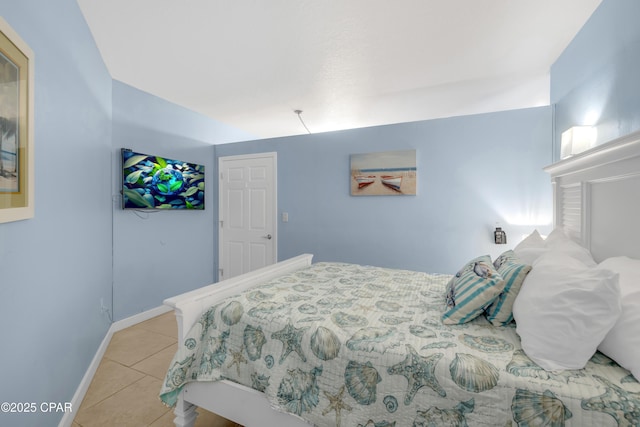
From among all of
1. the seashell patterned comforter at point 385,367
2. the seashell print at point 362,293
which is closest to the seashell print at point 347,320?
the seashell patterned comforter at point 385,367

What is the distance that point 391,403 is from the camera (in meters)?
1.06

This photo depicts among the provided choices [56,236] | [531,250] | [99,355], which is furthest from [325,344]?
[99,355]

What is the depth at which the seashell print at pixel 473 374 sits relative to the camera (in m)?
0.95

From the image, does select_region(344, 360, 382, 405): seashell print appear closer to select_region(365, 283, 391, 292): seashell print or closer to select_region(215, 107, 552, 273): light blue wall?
select_region(365, 283, 391, 292): seashell print

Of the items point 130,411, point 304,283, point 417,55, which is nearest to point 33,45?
point 304,283

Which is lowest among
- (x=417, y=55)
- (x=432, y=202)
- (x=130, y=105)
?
(x=432, y=202)

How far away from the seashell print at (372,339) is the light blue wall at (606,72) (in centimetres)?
177

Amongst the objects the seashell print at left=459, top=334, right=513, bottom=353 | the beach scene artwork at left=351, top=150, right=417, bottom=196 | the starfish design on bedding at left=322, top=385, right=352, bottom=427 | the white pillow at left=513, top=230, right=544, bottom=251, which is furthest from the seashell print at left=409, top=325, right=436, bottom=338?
the beach scene artwork at left=351, top=150, right=417, bottom=196

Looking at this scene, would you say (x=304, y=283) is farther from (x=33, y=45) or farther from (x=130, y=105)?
(x=130, y=105)

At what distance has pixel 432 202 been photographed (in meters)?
3.12

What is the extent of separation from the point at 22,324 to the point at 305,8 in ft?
7.59

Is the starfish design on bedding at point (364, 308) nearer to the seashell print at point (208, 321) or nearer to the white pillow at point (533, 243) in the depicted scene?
the seashell print at point (208, 321)

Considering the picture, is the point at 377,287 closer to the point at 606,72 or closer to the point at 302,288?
the point at 302,288

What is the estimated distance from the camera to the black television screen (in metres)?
2.96
